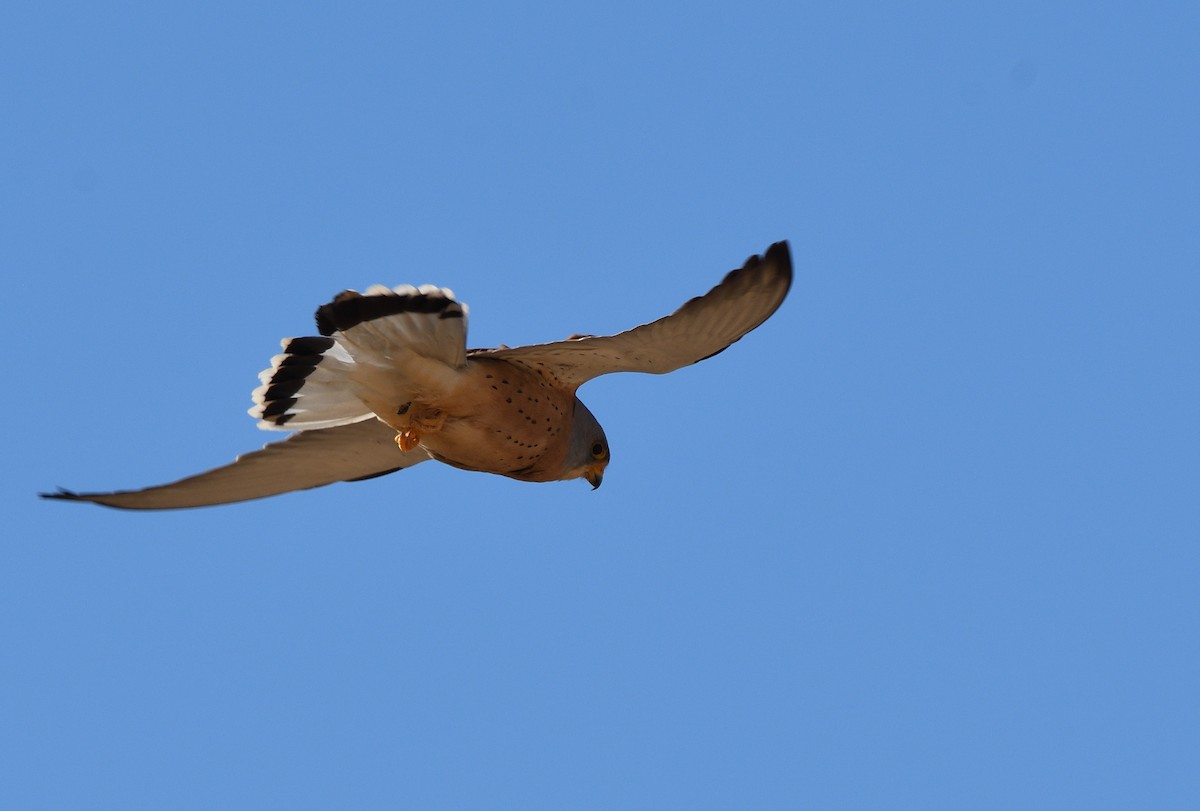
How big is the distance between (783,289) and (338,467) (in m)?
3.39

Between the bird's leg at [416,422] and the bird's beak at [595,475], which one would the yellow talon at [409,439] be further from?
the bird's beak at [595,475]

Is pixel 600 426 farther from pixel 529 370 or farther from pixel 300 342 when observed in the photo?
pixel 300 342

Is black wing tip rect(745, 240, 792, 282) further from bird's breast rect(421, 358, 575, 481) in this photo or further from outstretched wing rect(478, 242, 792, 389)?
bird's breast rect(421, 358, 575, 481)

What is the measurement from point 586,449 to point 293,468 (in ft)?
5.70

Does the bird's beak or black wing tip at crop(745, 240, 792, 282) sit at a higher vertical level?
black wing tip at crop(745, 240, 792, 282)

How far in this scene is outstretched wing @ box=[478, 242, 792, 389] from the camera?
24.0 feet

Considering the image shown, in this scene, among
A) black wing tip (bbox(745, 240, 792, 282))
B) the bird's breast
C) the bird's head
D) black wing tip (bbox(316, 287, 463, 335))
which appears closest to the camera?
black wing tip (bbox(745, 240, 792, 282))

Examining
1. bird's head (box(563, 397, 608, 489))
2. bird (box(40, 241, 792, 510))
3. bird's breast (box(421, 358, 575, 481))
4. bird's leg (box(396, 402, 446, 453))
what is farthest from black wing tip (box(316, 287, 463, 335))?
bird's head (box(563, 397, 608, 489))

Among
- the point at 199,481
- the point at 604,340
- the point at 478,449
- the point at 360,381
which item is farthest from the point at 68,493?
the point at 604,340

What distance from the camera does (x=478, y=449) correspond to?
28.2ft

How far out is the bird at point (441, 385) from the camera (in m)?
7.89

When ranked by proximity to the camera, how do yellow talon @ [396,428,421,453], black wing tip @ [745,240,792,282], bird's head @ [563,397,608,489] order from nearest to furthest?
black wing tip @ [745,240,792,282]
yellow talon @ [396,428,421,453]
bird's head @ [563,397,608,489]

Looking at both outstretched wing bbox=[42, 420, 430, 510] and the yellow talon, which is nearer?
the yellow talon

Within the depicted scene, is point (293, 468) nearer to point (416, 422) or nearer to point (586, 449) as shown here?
point (416, 422)
